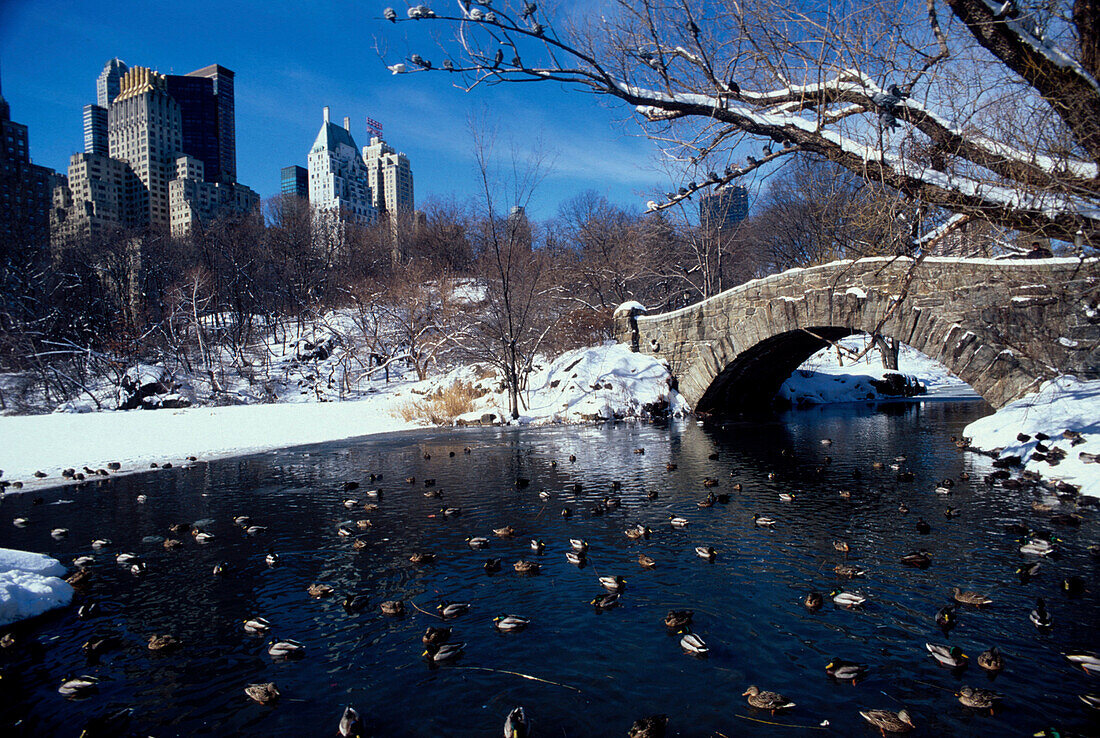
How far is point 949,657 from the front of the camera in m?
4.13

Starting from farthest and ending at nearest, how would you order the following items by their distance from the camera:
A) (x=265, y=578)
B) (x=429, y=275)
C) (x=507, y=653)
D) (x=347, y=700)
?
(x=429, y=275), (x=265, y=578), (x=507, y=653), (x=347, y=700)

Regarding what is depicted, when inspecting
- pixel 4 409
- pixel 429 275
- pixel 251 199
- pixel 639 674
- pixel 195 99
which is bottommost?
pixel 639 674

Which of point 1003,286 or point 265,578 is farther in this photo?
point 1003,286

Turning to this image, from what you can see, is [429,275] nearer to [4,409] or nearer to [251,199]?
[4,409]

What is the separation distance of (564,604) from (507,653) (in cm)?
96

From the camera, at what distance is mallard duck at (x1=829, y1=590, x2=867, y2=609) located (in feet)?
16.6

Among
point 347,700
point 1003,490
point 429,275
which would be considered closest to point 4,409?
point 429,275

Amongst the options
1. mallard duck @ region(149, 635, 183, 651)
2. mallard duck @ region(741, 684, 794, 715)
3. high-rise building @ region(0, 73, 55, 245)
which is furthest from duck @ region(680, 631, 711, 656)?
high-rise building @ region(0, 73, 55, 245)

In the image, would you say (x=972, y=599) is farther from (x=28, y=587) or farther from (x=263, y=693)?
(x=28, y=587)

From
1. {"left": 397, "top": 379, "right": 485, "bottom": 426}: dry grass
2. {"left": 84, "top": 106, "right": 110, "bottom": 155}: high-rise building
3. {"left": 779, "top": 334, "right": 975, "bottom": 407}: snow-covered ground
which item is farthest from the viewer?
{"left": 84, "top": 106, "right": 110, "bottom": 155}: high-rise building

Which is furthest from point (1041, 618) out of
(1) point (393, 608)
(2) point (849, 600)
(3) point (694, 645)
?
(1) point (393, 608)

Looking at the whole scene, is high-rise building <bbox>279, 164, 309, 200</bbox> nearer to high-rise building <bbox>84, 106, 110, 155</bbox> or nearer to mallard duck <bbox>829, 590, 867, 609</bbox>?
high-rise building <bbox>84, 106, 110, 155</bbox>

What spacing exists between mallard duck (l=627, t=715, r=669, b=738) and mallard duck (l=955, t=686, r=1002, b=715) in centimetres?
184

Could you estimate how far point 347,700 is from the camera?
4.02 metres
